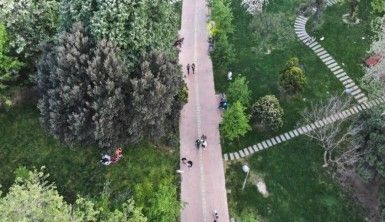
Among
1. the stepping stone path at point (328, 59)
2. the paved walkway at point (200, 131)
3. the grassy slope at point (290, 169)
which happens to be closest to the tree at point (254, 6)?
the stepping stone path at point (328, 59)

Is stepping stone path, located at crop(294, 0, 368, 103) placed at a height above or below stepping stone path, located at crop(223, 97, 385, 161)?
above

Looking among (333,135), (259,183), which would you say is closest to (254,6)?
(333,135)

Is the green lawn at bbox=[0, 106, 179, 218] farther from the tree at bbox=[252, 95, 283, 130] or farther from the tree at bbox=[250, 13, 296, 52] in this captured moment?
the tree at bbox=[250, 13, 296, 52]

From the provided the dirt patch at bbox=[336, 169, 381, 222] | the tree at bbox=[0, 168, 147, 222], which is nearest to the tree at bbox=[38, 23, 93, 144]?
the tree at bbox=[0, 168, 147, 222]

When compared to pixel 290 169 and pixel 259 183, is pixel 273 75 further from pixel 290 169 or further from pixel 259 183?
pixel 259 183

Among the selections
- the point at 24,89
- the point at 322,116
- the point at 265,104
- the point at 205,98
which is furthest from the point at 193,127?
the point at 24,89

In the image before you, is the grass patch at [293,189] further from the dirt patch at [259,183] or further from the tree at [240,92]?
the tree at [240,92]
